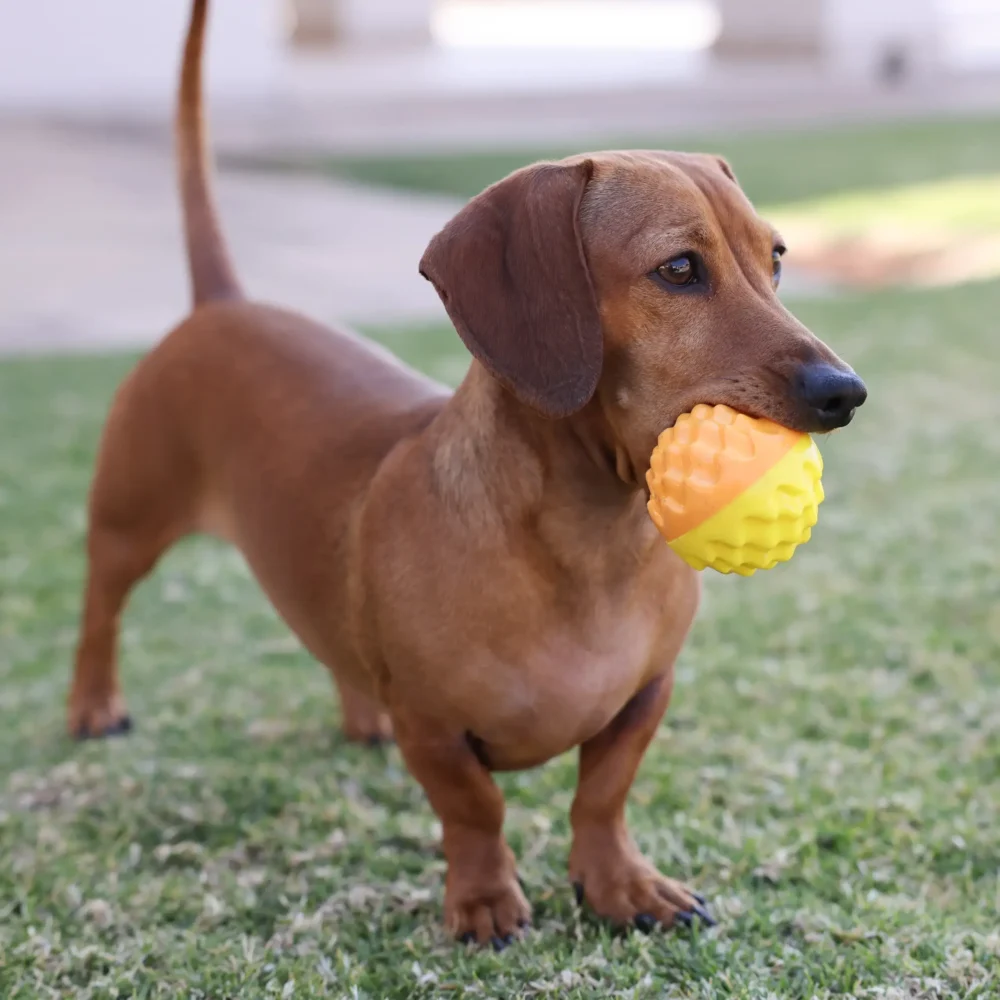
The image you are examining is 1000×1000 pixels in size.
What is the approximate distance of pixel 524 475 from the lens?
8.42 feet

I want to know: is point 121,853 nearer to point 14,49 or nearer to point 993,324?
point 993,324

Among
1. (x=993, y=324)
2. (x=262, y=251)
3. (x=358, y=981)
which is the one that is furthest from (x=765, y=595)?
(x=262, y=251)

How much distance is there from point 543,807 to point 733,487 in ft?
4.71

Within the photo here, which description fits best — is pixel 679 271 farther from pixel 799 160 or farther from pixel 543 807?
pixel 799 160

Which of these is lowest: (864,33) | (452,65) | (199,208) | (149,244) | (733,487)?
(149,244)

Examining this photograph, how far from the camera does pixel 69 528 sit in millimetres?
5754

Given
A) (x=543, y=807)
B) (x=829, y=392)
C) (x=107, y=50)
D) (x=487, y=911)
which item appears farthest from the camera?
(x=107, y=50)

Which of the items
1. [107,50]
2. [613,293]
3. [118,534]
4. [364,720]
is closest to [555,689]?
[613,293]

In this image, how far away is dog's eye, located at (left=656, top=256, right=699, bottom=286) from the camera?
2354 millimetres

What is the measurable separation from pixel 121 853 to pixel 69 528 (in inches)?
106

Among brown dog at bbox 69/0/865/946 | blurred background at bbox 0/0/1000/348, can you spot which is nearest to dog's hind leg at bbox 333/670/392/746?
brown dog at bbox 69/0/865/946

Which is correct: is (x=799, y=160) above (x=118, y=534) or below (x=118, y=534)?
below

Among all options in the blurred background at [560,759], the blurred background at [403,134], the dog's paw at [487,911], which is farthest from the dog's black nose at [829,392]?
the blurred background at [403,134]

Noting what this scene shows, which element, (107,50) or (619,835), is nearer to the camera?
(619,835)
